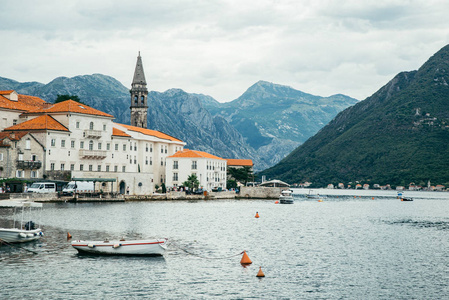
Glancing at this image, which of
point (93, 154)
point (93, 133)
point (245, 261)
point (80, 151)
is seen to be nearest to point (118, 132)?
point (93, 133)

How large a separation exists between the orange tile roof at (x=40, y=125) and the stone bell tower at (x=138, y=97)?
6476 centimetres

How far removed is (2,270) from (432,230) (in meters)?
62.2

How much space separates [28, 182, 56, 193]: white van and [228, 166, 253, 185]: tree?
86.9 m

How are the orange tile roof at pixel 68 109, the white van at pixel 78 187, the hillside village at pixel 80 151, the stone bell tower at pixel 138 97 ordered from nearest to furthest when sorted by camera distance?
the white van at pixel 78 187, the hillside village at pixel 80 151, the orange tile roof at pixel 68 109, the stone bell tower at pixel 138 97

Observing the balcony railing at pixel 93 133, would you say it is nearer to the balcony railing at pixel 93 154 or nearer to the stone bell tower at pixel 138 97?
the balcony railing at pixel 93 154

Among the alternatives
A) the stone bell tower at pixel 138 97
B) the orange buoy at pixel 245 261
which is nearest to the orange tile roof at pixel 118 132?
the stone bell tower at pixel 138 97

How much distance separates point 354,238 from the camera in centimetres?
6675

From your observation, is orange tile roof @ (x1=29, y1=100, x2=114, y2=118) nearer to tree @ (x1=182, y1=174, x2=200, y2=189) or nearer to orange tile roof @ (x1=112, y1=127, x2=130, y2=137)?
orange tile roof @ (x1=112, y1=127, x2=130, y2=137)

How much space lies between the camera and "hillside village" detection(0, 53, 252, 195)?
4284 inches

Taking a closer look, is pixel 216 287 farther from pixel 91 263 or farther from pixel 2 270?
pixel 2 270

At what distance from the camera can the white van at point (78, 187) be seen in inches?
4253

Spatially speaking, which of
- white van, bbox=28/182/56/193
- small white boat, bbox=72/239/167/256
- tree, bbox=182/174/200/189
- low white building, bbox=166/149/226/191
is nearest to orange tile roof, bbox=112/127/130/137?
low white building, bbox=166/149/226/191

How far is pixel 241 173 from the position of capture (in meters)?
187

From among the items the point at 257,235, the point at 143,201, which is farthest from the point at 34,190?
the point at 257,235
